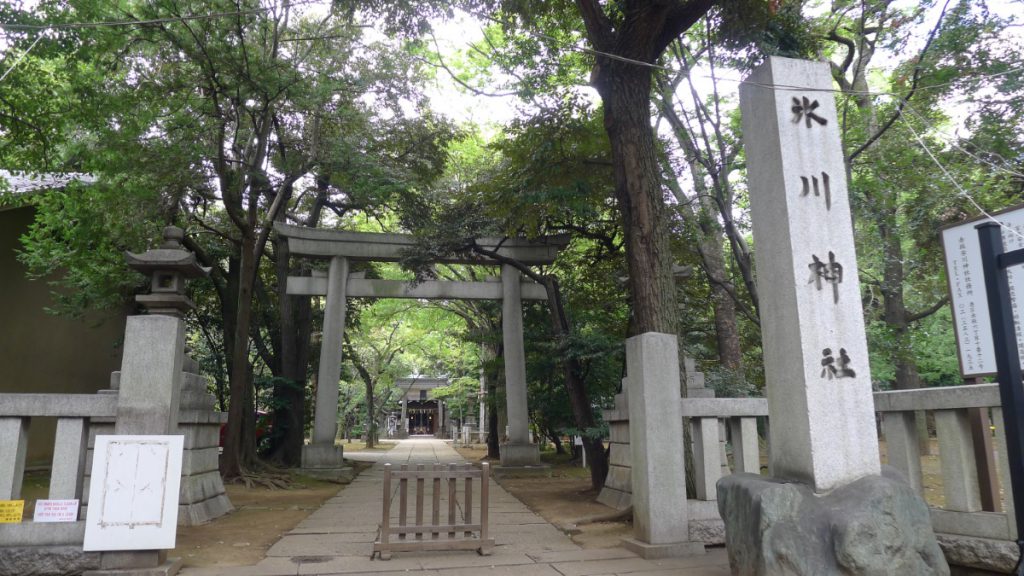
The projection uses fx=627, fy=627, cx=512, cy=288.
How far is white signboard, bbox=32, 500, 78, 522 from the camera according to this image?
535 cm

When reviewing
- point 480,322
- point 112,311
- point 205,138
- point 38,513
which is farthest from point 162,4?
point 480,322

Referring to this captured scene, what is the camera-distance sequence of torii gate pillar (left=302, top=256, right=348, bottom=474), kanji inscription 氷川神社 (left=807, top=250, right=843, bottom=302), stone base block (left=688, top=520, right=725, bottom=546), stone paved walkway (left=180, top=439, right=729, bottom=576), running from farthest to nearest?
1. torii gate pillar (left=302, top=256, right=348, bottom=474)
2. stone base block (left=688, top=520, right=725, bottom=546)
3. stone paved walkway (left=180, top=439, right=729, bottom=576)
4. kanji inscription 氷川神社 (left=807, top=250, right=843, bottom=302)

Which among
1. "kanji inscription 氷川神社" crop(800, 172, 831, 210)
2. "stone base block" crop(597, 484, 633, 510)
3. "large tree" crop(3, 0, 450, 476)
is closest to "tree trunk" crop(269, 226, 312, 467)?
"large tree" crop(3, 0, 450, 476)

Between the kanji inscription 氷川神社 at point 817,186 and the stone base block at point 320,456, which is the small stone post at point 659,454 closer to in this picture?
the kanji inscription 氷川神社 at point 817,186

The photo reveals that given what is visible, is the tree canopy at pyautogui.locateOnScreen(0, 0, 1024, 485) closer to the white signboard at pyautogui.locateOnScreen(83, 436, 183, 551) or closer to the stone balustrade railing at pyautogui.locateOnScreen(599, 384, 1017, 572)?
the stone balustrade railing at pyautogui.locateOnScreen(599, 384, 1017, 572)

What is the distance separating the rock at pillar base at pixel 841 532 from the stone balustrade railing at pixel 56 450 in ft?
18.1

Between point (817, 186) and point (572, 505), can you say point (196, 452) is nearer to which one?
point (572, 505)

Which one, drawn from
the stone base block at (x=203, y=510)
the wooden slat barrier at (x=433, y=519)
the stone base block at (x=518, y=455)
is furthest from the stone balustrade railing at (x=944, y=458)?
the stone base block at (x=518, y=455)

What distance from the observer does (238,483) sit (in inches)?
480

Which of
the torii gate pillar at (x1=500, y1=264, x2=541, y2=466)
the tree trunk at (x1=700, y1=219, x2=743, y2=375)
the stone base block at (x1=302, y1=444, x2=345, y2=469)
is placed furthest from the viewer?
the torii gate pillar at (x1=500, y1=264, x2=541, y2=466)

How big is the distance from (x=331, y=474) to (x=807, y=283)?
40.7 feet

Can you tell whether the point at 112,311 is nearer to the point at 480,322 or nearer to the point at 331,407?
the point at 331,407

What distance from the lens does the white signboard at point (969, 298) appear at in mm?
5074

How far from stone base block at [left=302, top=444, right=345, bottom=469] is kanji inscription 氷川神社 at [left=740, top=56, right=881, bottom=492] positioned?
12.1 meters
